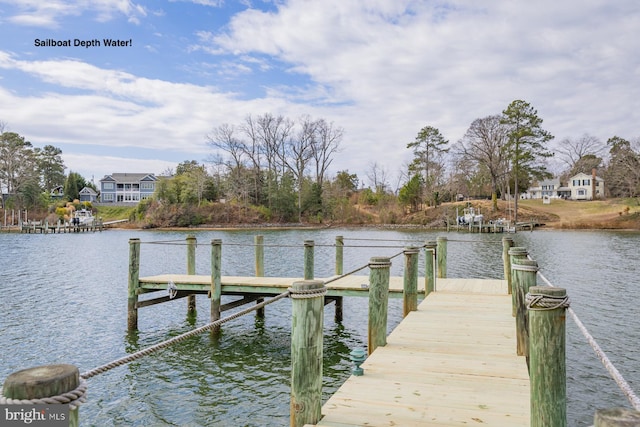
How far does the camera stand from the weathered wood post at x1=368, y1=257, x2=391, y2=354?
20.9ft

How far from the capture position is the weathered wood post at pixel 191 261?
13898mm

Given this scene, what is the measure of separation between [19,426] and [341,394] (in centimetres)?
306

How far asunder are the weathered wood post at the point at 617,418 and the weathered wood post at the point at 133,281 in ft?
38.1

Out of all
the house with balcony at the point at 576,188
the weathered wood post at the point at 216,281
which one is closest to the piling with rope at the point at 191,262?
the weathered wood post at the point at 216,281

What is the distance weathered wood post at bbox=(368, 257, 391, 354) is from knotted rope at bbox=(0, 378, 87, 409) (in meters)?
4.59

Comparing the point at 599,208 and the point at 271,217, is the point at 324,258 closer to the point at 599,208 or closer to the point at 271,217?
the point at 271,217

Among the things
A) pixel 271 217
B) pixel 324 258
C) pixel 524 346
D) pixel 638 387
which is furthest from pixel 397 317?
pixel 271 217

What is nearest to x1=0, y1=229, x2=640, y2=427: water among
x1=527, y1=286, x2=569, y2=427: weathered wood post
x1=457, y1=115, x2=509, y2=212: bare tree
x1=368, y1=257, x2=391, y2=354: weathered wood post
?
x1=368, y1=257, x2=391, y2=354: weathered wood post

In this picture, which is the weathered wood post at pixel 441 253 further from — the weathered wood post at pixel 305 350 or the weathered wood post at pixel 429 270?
the weathered wood post at pixel 305 350

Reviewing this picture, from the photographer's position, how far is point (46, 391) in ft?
6.51

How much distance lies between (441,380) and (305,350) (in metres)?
1.85

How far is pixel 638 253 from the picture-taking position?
101 ft

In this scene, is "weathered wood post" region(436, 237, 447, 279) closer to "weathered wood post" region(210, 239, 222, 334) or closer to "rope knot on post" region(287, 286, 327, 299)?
"weathered wood post" region(210, 239, 222, 334)

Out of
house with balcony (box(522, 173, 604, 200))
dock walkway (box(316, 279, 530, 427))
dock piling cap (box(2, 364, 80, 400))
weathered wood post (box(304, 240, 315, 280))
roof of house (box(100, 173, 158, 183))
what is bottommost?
dock walkway (box(316, 279, 530, 427))
